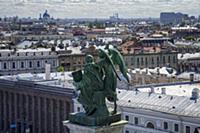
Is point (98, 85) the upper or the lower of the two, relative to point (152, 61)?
upper

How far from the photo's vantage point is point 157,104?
51.8 m

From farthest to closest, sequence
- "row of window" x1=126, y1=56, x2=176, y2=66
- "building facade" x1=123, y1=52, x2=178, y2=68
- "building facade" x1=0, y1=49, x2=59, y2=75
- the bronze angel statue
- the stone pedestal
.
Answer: "row of window" x1=126, y1=56, x2=176, y2=66
"building facade" x1=123, y1=52, x2=178, y2=68
"building facade" x1=0, y1=49, x2=59, y2=75
the bronze angel statue
the stone pedestal

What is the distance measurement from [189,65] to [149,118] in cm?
7955

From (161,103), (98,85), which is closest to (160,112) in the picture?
(161,103)

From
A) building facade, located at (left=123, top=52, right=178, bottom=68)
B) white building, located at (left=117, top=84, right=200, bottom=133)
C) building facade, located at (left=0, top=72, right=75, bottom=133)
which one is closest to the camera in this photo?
white building, located at (left=117, top=84, right=200, bottom=133)

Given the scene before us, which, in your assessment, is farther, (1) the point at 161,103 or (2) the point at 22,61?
(2) the point at 22,61

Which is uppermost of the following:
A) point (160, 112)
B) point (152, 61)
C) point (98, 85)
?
point (98, 85)

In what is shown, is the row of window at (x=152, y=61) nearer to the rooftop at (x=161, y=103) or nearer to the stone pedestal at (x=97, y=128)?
the rooftop at (x=161, y=103)

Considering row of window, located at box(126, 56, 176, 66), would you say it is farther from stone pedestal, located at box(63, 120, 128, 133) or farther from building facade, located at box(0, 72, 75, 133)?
stone pedestal, located at box(63, 120, 128, 133)

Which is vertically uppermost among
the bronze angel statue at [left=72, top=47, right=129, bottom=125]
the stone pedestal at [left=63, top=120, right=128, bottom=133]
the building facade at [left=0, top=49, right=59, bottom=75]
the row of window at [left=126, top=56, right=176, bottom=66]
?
the bronze angel statue at [left=72, top=47, right=129, bottom=125]

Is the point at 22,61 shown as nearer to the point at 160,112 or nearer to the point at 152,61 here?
the point at 152,61

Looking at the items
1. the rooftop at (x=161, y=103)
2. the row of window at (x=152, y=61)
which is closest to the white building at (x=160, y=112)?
the rooftop at (x=161, y=103)

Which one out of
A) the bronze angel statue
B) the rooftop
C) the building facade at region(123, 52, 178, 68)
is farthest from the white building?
the building facade at region(123, 52, 178, 68)

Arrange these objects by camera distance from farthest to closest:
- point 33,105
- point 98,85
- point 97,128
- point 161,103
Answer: point 33,105
point 161,103
point 98,85
point 97,128
